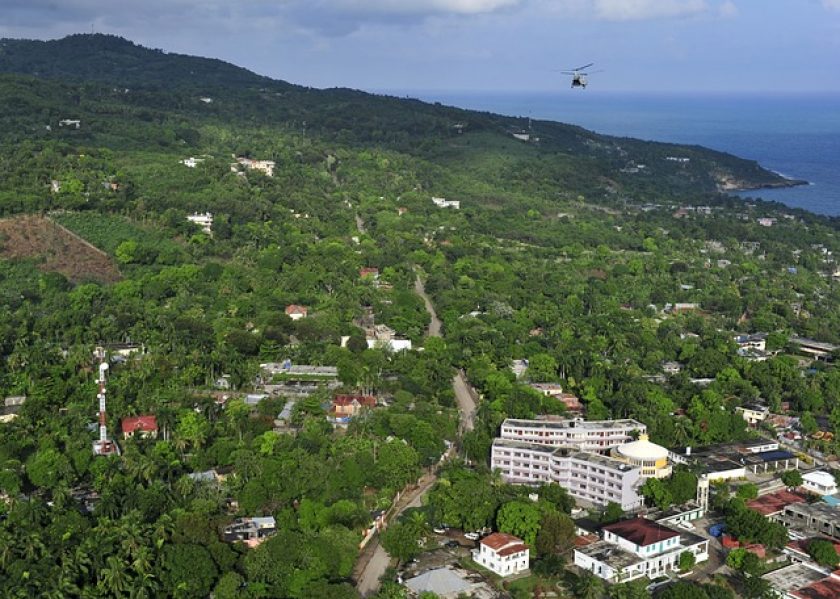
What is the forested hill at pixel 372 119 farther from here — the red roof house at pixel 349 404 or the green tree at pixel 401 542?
the green tree at pixel 401 542

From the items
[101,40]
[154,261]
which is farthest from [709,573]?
[101,40]

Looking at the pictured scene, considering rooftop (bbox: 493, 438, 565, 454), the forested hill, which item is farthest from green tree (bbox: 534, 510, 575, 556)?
the forested hill

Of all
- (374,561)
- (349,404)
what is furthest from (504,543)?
(349,404)

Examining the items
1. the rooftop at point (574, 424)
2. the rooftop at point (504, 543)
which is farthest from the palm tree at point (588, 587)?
the rooftop at point (574, 424)

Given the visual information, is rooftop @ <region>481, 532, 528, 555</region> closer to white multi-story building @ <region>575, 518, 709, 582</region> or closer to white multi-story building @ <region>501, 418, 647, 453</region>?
white multi-story building @ <region>575, 518, 709, 582</region>

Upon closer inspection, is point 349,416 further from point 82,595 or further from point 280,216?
point 280,216
